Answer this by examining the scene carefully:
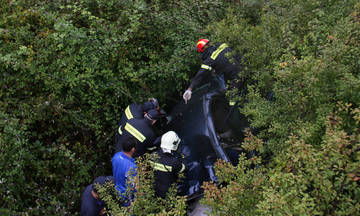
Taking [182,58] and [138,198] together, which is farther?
[182,58]

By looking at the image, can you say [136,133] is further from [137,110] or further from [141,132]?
[137,110]

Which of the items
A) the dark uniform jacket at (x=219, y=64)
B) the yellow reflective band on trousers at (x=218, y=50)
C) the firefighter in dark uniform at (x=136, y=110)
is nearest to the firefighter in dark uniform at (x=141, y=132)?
the firefighter in dark uniform at (x=136, y=110)

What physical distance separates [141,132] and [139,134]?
0.15 feet

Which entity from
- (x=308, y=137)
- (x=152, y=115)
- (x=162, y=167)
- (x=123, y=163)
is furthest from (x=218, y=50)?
(x=308, y=137)

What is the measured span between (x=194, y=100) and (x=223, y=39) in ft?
4.47

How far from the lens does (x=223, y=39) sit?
15.6 feet

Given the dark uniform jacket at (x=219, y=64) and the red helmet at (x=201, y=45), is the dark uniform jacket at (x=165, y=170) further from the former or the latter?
the red helmet at (x=201, y=45)

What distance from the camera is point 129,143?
3.76 m

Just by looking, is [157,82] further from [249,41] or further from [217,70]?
[249,41]

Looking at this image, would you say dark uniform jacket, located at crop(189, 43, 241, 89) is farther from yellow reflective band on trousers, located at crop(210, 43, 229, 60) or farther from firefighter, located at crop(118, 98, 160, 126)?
firefighter, located at crop(118, 98, 160, 126)

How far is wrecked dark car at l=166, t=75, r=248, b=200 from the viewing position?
353 cm

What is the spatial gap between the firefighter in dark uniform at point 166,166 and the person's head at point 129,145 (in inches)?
21.3

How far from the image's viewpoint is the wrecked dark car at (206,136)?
3529mm

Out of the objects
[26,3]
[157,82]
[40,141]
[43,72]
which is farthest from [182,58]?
[26,3]
